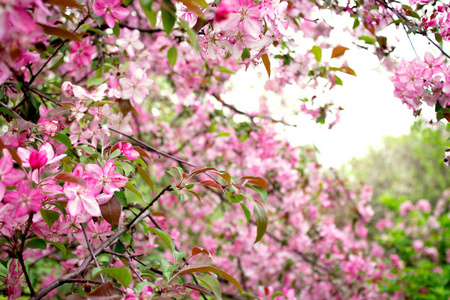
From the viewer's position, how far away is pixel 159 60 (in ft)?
7.94

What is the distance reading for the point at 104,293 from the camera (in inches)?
24.4

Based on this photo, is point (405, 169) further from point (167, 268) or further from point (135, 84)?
point (167, 268)

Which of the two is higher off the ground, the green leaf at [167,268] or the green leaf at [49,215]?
Result: the green leaf at [167,268]

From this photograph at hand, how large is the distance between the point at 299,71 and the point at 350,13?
1.10 ft

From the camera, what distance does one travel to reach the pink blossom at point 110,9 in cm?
91

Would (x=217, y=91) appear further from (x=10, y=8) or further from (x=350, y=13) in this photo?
(x=10, y=8)

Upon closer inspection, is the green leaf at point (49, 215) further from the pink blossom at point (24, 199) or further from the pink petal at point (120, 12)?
the pink petal at point (120, 12)

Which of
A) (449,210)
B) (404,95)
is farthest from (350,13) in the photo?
(449,210)

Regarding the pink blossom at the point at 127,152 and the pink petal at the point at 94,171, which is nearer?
the pink petal at the point at 94,171

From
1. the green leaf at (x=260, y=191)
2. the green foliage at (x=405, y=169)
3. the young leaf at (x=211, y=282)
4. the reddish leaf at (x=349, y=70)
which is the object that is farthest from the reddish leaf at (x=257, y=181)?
the green foliage at (x=405, y=169)

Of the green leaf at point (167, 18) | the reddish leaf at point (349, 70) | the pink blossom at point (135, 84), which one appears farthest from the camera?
the reddish leaf at point (349, 70)

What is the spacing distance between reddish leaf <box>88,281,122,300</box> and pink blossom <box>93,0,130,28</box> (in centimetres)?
73

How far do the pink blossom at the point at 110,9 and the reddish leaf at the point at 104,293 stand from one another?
2.39 ft

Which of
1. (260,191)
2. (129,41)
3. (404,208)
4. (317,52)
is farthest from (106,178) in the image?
(404,208)
